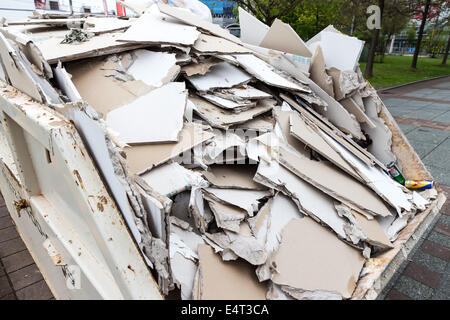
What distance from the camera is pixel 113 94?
191cm

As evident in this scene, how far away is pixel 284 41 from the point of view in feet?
9.05

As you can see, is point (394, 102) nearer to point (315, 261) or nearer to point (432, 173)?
point (432, 173)

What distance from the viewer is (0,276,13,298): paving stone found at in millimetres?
2236

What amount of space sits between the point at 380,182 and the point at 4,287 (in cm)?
293

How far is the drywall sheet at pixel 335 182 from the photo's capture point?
5.31 feet

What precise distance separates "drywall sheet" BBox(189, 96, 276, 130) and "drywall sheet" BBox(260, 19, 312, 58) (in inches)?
32.1

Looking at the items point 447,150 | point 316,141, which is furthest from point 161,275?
point 447,150

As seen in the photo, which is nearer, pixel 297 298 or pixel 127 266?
pixel 127 266

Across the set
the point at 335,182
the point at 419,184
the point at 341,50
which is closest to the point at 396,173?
the point at 419,184

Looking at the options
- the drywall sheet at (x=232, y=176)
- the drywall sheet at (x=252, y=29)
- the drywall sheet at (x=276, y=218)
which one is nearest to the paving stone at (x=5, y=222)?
the drywall sheet at (x=232, y=176)

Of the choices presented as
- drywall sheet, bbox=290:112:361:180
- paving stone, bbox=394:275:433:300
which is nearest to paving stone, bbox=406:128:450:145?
paving stone, bbox=394:275:433:300

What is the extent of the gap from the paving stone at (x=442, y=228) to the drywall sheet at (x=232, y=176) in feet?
7.99

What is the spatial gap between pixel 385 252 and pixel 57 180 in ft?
5.24
